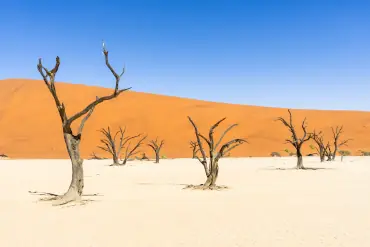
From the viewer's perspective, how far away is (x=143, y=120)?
224 ft

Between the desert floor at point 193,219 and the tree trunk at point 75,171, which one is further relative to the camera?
the tree trunk at point 75,171

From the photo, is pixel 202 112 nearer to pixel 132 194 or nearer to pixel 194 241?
pixel 132 194

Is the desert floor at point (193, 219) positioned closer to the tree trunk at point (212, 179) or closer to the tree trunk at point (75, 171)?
the tree trunk at point (75, 171)

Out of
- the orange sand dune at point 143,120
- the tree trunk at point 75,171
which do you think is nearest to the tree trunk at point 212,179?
the tree trunk at point 75,171

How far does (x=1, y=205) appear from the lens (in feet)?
35.2

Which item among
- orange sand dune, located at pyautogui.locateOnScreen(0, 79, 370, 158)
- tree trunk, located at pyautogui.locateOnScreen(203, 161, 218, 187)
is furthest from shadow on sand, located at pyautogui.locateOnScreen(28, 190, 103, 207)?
orange sand dune, located at pyautogui.locateOnScreen(0, 79, 370, 158)

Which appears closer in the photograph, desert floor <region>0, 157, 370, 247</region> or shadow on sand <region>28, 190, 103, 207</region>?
desert floor <region>0, 157, 370, 247</region>

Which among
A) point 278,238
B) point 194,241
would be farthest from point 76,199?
point 278,238

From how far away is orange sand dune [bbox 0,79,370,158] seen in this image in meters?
56.3

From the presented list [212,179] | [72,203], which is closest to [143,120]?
[212,179]

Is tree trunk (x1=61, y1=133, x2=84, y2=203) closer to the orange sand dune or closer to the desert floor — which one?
the desert floor

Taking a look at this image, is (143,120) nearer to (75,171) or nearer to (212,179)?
(212,179)

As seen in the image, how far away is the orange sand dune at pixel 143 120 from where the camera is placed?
56344mm

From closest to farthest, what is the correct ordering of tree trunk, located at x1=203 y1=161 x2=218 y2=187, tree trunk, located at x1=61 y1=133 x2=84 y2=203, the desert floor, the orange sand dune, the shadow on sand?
the desert floor < the shadow on sand < tree trunk, located at x1=61 y1=133 x2=84 y2=203 < tree trunk, located at x1=203 y1=161 x2=218 y2=187 < the orange sand dune
